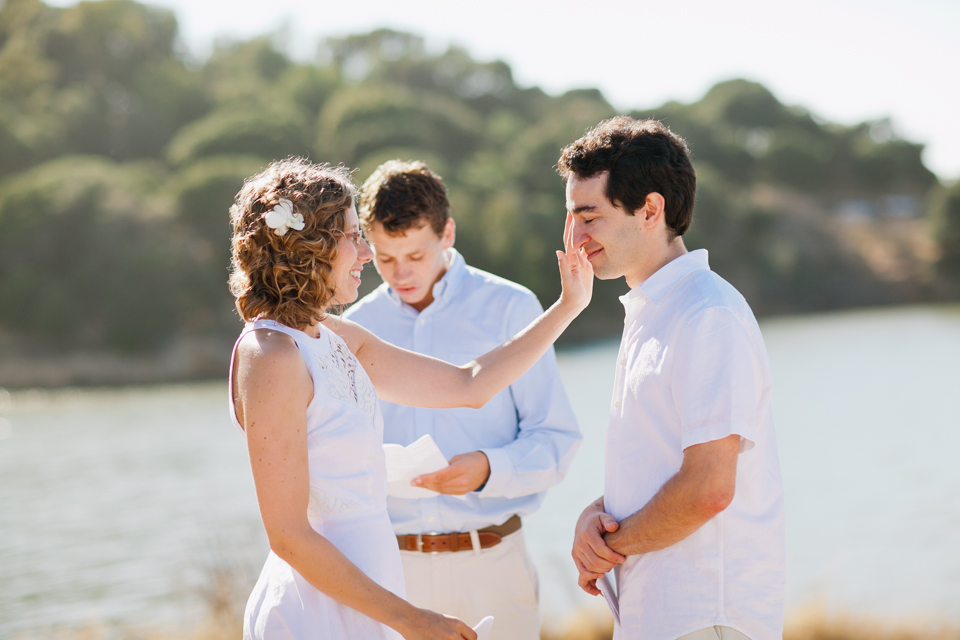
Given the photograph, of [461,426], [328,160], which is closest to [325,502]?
[461,426]

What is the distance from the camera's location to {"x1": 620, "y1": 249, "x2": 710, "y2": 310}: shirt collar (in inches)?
80.1

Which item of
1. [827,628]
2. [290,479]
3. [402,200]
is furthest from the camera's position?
[827,628]

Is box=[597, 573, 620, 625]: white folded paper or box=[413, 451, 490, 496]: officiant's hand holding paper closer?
box=[597, 573, 620, 625]: white folded paper

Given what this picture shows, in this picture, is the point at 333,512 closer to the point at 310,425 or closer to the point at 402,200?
the point at 310,425

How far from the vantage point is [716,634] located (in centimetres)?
183

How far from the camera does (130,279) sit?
28.4 m

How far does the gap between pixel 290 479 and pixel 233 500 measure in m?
13.2

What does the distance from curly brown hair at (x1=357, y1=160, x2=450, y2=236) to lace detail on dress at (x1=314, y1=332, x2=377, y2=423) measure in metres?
1.03

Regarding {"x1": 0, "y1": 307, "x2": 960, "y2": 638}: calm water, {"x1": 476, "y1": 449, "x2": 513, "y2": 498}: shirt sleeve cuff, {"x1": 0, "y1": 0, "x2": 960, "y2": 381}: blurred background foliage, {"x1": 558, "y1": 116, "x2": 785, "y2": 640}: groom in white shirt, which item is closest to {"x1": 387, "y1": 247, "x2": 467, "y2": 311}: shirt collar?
{"x1": 476, "y1": 449, "x2": 513, "y2": 498}: shirt sleeve cuff

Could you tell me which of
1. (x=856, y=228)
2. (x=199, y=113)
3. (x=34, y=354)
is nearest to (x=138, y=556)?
(x=34, y=354)

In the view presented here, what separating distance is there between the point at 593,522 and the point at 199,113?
159ft

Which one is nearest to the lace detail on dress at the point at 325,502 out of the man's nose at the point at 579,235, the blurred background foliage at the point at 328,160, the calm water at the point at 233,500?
the man's nose at the point at 579,235

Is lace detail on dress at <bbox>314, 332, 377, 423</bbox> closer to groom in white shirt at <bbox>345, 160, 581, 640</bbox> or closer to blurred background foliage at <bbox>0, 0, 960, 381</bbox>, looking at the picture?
groom in white shirt at <bbox>345, 160, 581, 640</bbox>

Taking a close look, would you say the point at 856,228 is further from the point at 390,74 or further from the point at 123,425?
the point at 123,425
